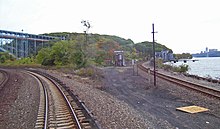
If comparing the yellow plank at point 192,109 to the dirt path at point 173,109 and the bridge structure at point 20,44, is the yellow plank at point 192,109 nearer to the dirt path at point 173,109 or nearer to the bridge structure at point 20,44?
the dirt path at point 173,109

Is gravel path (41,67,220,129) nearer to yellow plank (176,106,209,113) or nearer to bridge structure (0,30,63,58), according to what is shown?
yellow plank (176,106,209,113)

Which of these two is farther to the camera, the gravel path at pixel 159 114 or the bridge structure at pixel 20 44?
the bridge structure at pixel 20 44

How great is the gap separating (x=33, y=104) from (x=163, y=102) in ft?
23.6

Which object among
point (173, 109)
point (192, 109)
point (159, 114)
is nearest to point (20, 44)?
point (173, 109)

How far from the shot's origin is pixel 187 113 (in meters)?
12.1

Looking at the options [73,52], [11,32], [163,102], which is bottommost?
[163,102]

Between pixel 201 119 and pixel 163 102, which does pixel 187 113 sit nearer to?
pixel 201 119

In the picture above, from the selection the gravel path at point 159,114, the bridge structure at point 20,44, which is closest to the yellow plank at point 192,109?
the gravel path at point 159,114

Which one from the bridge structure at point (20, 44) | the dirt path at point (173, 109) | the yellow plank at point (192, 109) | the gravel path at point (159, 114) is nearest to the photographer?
the gravel path at point (159, 114)

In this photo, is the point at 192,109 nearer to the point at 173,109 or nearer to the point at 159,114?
the point at 173,109

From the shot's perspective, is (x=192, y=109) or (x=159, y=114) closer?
(x=159, y=114)

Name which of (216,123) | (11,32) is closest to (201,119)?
(216,123)

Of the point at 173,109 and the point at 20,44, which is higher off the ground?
the point at 20,44

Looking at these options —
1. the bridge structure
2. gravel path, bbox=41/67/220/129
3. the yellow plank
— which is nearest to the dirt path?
gravel path, bbox=41/67/220/129
